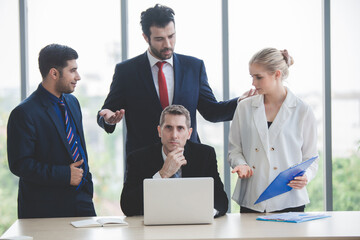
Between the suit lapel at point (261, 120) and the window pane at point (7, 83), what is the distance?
2157mm

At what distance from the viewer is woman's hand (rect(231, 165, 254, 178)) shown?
3.06 metres

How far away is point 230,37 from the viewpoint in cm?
441

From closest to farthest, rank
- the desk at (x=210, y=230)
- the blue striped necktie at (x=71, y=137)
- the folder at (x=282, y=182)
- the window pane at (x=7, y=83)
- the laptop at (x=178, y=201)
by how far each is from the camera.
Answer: the desk at (x=210, y=230), the laptop at (x=178, y=201), the folder at (x=282, y=182), the blue striped necktie at (x=71, y=137), the window pane at (x=7, y=83)

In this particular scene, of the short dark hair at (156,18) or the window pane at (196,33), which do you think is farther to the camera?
the window pane at (196,33)

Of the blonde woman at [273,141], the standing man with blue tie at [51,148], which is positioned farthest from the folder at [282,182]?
the standing man with blue tie at [51,148]

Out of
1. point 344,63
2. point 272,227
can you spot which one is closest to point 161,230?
point 272,227

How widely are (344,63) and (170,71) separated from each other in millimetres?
1734

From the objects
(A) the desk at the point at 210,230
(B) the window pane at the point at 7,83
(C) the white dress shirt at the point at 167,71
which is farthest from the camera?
(B) the window pane at the point at 7,83

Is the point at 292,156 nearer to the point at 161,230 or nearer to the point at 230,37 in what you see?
the point at 161,230

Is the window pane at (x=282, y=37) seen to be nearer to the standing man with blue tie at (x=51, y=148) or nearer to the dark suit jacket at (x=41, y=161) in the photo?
the standing man with blue tie at (x=51, y=148)

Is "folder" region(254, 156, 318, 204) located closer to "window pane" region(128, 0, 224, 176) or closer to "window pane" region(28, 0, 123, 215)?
"window pane" region(128, 0, 224, 176)

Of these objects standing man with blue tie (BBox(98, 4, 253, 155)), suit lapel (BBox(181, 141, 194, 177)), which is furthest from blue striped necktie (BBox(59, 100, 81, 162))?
suit lapel (BBox(181, 141, 194, 177))

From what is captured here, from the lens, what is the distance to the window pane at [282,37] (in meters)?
4.41

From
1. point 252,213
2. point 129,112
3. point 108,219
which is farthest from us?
point 129,112
